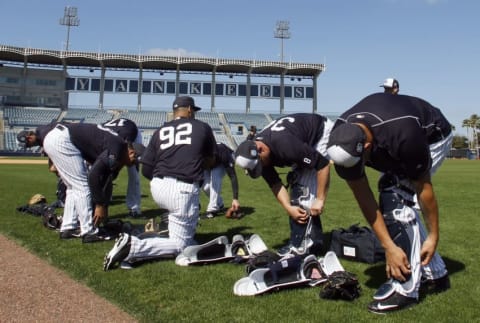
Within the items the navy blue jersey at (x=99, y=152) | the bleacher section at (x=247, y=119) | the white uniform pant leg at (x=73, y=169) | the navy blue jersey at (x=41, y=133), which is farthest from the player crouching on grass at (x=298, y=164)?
the bleacher section at (x=247, y=119)

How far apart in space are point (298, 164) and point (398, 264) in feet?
5.06

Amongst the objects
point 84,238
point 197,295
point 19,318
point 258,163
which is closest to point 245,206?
point 84,238

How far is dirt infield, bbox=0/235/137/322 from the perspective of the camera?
3146mm

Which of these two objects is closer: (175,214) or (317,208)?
(317,208)

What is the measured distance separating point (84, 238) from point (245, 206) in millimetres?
4093

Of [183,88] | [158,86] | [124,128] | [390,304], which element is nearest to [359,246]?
[390,304]

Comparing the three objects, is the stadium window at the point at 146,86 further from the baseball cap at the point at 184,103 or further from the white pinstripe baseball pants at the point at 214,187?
the baseball cap at the point at 184,103

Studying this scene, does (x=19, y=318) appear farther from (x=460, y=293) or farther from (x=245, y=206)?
(x=245, y=206)

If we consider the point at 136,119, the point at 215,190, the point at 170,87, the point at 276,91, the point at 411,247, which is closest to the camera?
the point at 411,247

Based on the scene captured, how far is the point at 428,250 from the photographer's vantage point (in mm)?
3383

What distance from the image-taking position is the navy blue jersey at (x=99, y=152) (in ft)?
17.7

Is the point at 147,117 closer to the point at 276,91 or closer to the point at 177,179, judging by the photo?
the point at 276,91

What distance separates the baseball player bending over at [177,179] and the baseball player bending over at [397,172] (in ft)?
5.90

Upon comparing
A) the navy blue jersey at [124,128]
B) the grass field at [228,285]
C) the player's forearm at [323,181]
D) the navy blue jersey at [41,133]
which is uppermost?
the navy blue jersey at [124,128]
